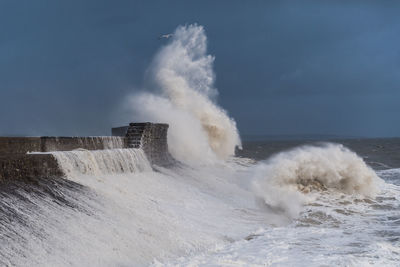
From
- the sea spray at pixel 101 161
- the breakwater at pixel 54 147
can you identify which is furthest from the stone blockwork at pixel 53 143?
the sea spray at pixel 101 161

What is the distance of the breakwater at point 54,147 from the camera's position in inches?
252

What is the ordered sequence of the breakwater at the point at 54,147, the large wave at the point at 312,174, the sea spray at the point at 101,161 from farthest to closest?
the large wave at the point at 312,174, the sea spray at the point at 101,161, the breakwater at the point at 54,147

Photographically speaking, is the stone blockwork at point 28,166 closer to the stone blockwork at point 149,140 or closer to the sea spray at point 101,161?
the sea spray at point 101,161

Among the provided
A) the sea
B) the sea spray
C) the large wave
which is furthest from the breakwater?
the large wave

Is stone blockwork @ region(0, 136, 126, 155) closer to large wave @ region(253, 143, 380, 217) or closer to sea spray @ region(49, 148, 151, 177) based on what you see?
sea spray @ region(49, 148, 151, 177)

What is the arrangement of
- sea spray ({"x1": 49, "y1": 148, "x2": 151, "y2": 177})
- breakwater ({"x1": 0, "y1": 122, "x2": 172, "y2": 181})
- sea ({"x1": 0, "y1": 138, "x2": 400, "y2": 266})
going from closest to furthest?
sea ({"x1": 0, "y1": 138, "x2": 400, "y2": 266}) → breakwater ({"x1": 0, "y1": 122, "x2": 172, "y2": 181}) → sea spray ({"x1": 49, "y1": 148, "x2": 151, "y2": 177})

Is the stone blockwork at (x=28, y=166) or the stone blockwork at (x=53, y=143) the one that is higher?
the stone blockwork at (x=53, y=143)

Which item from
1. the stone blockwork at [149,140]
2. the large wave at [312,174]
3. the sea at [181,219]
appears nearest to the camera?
the sea at [181,219]

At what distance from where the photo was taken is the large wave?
36.2ft

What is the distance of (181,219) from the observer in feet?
23.9

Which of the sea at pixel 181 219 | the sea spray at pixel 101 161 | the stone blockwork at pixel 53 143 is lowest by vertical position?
the sea at pixel 181 219

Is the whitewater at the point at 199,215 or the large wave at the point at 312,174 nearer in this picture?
the whitewater at the point at 199,215

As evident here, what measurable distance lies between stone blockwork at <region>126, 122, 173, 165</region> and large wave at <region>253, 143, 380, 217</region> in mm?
2534

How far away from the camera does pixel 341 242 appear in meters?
6.44
